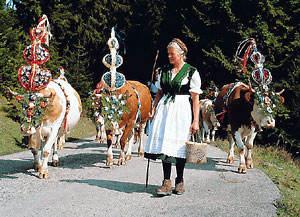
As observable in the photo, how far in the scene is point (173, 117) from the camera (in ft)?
19.4

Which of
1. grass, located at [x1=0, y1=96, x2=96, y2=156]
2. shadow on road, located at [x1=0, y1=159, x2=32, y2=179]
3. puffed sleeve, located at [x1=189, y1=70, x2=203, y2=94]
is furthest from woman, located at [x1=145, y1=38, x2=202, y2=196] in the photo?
grass, located at [x1=0, y1=96, x2=96, y2=156]

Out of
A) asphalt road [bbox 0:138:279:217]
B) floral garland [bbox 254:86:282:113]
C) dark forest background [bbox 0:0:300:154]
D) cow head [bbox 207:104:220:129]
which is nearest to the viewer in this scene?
asphalt road [bbox 0:138:279:217]

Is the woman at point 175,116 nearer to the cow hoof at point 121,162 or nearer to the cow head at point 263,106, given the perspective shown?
the cow head at point 263,106

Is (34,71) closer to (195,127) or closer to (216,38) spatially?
(195,127)

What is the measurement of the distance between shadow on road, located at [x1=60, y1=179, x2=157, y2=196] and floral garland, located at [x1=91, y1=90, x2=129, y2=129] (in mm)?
1721

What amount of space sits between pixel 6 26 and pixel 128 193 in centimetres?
1549

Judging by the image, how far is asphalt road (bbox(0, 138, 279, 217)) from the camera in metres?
5.28

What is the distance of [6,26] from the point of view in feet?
62.0

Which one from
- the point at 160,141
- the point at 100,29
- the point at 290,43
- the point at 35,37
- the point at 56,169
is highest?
the point at 100,29

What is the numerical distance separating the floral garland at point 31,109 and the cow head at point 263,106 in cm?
455

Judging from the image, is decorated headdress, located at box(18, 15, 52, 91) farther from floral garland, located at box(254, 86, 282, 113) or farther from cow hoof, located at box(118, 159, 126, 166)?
floral garland, located at box(254, 86, 282, 113)

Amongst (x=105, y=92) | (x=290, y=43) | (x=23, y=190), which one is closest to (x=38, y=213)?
(x=23, y=190)

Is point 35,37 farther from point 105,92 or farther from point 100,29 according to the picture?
point 100,29

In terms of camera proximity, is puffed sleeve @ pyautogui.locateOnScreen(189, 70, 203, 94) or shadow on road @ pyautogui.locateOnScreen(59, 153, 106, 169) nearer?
puffed sleeve @ pyautogui.locateOnScreen(189, 70, 203, 94)
